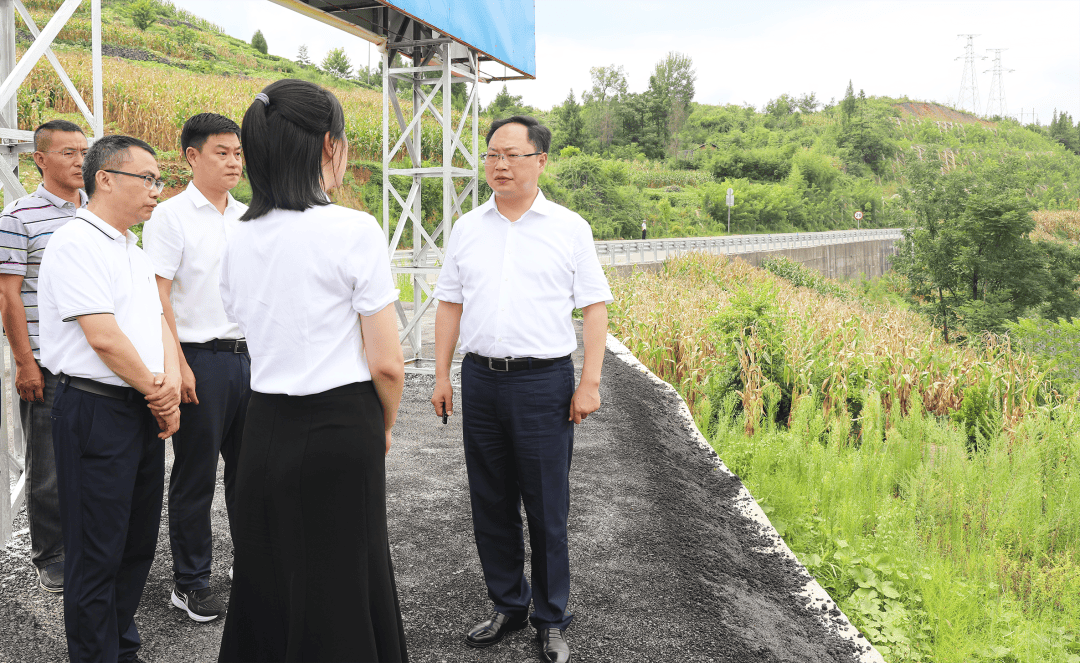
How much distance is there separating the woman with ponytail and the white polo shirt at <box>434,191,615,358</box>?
1.02m

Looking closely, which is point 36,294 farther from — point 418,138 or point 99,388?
point 418,138

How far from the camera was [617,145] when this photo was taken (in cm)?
6650

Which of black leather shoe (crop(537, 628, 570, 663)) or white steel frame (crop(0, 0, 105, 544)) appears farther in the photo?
white steel frame (crop(0, 0, 105, 544))

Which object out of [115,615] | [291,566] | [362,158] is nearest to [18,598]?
[115,615]

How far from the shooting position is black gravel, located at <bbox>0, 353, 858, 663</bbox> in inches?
126

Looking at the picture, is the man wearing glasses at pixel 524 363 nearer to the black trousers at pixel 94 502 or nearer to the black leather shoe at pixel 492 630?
the black leather shoe at pixel 492 630

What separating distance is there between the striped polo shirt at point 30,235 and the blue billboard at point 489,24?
4227mm

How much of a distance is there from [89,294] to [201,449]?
3.17ft

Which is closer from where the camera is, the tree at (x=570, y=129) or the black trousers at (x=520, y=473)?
the black trousers at (x=520, y=473)

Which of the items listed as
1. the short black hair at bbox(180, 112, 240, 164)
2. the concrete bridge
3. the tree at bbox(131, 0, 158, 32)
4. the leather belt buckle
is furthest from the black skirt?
the tree at bbox(131, 0, 158, 32)

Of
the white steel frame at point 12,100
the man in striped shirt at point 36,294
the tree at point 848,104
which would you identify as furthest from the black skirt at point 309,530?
the tree at point 848,104

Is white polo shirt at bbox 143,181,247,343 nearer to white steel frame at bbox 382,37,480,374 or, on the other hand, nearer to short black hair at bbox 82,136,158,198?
short black hair at bbox 82,136,158,198

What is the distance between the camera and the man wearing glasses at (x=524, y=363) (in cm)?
301

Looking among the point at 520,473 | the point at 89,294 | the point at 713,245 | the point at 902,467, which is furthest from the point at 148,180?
the point at 713,245
